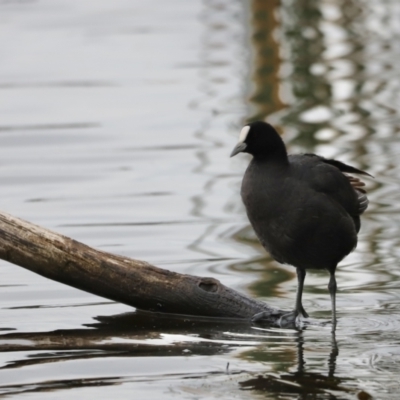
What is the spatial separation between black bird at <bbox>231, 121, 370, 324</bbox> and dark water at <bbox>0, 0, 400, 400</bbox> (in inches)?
15.3

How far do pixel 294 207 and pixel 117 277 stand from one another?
103 centimetres

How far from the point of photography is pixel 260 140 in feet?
21.1

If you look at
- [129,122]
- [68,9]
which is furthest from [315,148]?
[68,9]

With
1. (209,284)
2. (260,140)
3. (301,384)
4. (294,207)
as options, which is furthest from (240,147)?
(301,384)

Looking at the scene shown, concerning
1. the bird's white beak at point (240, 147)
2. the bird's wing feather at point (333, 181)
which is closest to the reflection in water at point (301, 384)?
the bird's wing feather at point (333, 181)

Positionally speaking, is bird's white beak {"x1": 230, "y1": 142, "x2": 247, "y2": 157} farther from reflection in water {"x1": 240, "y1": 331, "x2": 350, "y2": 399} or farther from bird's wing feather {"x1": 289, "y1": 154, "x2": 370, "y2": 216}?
reflection in water {"x1": 240, "y1": 331, "x2": 350, "y2": 399}

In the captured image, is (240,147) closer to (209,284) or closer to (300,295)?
(209,284)

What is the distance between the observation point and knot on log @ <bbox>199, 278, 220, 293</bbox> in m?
6.26

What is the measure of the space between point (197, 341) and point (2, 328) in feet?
3.55

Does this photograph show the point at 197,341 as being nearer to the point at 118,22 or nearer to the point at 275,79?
the point at 275,79

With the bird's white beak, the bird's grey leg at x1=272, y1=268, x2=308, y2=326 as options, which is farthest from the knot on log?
the bird's white beak

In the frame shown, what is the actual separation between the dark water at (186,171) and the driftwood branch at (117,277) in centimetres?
13

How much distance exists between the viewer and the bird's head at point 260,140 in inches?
253

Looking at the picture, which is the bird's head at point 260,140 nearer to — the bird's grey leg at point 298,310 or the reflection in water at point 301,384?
the bird's grey leg at point 298,310
